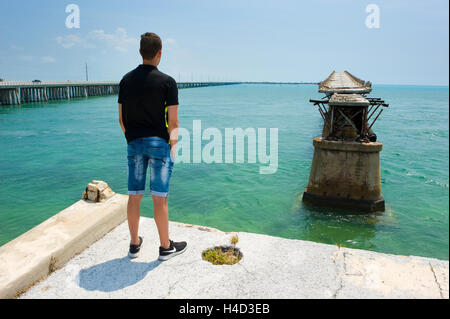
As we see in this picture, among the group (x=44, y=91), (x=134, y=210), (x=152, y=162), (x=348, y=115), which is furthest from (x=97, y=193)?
(x=44, y=91)

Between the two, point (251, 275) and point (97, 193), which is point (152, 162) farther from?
point (97, 193)

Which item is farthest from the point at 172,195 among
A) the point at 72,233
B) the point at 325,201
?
the point at 72,233

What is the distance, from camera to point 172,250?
3941mm

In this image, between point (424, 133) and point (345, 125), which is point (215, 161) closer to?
point (345, 125)

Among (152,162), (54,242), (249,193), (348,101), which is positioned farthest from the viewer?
(249,193)

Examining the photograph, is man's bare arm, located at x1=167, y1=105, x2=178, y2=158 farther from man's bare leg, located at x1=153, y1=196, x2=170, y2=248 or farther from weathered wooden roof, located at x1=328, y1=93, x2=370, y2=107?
weathered wooden roof, located at x1=328, y1=93, x2=370, y2=107

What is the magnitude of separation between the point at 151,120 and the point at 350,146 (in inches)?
357

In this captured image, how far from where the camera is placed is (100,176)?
1681 cm

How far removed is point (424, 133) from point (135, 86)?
Result: 41.7 m

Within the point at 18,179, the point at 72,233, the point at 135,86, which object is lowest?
the point at 18,179

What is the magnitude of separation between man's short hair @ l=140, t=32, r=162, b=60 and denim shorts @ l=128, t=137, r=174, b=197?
0.92 m

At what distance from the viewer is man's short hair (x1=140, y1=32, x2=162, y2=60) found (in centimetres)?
338

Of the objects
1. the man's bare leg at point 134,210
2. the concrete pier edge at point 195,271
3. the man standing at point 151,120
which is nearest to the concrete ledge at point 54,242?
the concrete pier edge at point 195,271

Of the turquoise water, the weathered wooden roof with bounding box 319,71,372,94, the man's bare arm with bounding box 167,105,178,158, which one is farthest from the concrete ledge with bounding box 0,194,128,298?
the weathered wooden roof with bounding box 319,71,372,94
